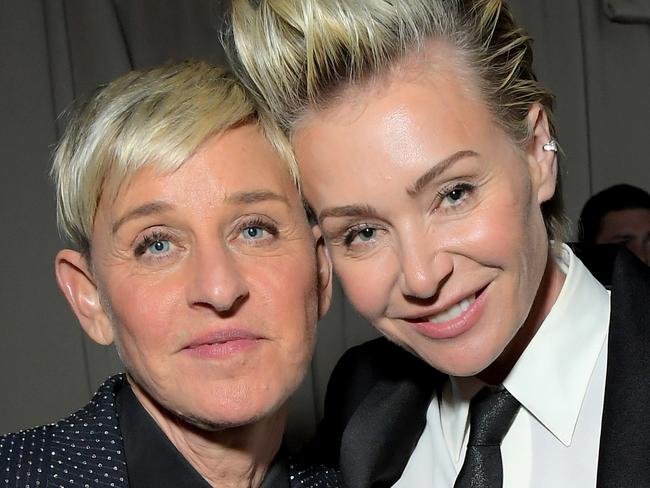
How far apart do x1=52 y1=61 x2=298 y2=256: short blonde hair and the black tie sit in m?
0.50

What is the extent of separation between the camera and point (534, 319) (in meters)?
1.65

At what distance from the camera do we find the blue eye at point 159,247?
1.52 meters

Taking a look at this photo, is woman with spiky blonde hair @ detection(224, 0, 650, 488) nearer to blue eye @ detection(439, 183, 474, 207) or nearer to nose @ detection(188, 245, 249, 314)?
blue eye @ detection(439, 183, 474, 207)

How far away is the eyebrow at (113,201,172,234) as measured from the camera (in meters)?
→ 1.49

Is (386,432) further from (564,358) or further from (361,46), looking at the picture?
(361,46)

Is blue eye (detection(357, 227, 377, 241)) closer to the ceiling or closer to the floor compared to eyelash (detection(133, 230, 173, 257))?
closer to the floor

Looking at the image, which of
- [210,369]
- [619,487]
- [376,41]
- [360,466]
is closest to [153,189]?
[210,369]

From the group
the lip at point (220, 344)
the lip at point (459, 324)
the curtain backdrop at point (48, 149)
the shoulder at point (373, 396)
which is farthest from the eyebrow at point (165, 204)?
the curtain backdrop at point (48, 149)

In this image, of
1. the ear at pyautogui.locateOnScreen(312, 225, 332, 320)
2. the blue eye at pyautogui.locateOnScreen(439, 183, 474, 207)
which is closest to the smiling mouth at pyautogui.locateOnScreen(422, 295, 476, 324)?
the blue eye at pyautogui.locateOnScreen(439, 183, 474, 207)

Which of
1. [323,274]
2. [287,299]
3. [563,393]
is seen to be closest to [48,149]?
[323,274]

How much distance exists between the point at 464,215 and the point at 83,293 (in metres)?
0.67

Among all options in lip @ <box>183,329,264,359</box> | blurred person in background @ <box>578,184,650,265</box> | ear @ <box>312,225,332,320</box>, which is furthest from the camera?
blurred person in background @ <box>578,184,650,265</box>

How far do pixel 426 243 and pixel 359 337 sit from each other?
206cm

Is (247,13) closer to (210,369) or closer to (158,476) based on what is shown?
(210,369)
